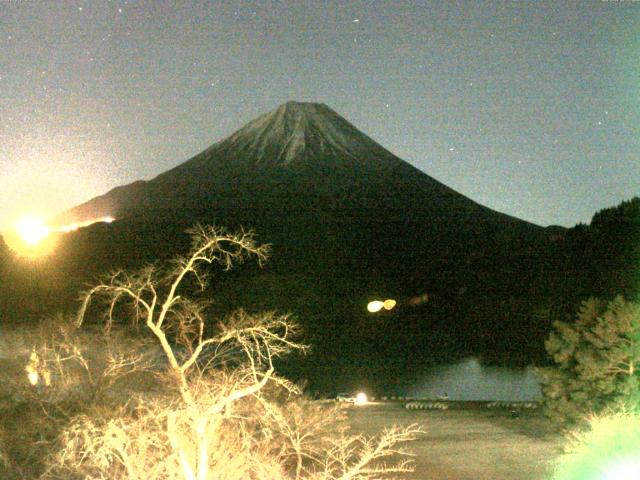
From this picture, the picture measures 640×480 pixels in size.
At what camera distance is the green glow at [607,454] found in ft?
40.7

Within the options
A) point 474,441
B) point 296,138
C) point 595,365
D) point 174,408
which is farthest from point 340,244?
point 174,408

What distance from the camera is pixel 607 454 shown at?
1293 cm

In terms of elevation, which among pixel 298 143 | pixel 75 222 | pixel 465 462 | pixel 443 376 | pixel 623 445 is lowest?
pixel 443 376

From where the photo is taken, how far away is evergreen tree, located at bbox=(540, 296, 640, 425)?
1800 cm

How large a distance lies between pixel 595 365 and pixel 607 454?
602cm

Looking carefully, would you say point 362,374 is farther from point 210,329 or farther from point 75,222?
point 75,222

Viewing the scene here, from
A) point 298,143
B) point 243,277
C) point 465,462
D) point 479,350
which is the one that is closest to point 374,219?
point 298,143

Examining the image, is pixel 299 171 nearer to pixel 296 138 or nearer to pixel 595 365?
pixel 296 138

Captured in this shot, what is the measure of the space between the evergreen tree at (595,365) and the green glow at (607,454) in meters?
3.83

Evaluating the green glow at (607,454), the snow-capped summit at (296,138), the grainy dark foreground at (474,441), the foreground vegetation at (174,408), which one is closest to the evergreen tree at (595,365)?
the grainy dark foreground at (474,441)

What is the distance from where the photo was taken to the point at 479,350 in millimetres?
51531

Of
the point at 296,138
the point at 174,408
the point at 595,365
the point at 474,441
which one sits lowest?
the point at 474,441

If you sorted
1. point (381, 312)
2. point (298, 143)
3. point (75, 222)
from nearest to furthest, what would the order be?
point (381, 312)
point (75, 222)
point (298, 143)

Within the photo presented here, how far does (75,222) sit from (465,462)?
3924 inches
